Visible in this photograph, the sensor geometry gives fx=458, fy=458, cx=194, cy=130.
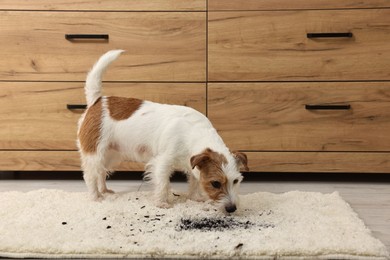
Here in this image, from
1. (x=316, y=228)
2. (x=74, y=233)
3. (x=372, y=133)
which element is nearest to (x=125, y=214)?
(x=74, y=233)

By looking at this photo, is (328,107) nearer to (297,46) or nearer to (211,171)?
(297,46)

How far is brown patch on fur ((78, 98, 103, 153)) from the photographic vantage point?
5.43ft

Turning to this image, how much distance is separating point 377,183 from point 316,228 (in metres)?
0.83

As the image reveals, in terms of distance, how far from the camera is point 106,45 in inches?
77.0

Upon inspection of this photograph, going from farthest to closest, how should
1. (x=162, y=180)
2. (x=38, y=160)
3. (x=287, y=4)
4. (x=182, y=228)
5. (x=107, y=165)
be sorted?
(x=38, y=160)
(x=287, y=4)
(x=107, y=165)
(x=162, y=180)
(x=182, y=228)

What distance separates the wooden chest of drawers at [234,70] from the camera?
1917 mm

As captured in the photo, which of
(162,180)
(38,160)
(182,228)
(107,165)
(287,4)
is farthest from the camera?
(38,160)

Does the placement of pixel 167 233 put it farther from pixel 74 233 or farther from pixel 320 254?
pixel 320 254

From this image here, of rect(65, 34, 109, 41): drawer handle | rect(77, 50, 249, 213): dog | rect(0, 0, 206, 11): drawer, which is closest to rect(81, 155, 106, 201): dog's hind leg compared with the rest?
rect(77, 50, 249, 213): dog

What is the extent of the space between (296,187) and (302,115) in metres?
0.31

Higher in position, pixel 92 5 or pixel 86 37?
pixel 92 5

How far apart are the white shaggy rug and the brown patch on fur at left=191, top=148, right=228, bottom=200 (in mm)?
87

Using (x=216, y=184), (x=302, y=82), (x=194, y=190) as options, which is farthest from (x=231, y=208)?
(x=302, y=82)

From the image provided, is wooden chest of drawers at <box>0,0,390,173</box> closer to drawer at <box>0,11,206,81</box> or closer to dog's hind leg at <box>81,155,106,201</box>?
drawer at <box>0,11,206,81</box>
